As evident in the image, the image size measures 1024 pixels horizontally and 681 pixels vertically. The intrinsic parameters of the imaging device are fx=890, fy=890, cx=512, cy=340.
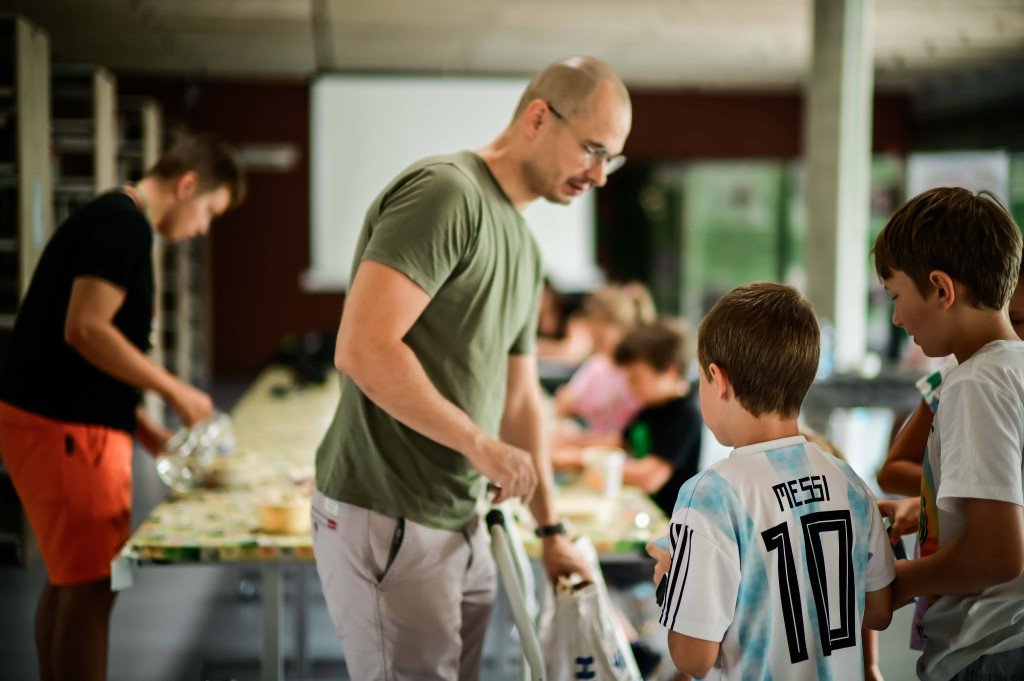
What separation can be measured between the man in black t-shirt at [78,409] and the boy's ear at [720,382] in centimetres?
137

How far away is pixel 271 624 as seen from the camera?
1.84 meters

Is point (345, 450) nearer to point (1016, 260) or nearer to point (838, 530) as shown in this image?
point (838, 530)

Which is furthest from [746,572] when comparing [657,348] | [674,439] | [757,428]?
[657,348]

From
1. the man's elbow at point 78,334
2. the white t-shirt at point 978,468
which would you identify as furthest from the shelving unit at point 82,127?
the white t-shirt at point 978,468

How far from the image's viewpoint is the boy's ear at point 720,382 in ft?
3.59

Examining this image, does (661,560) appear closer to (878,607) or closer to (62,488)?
(878,607)

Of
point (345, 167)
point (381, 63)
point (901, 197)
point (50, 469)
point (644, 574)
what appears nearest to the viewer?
point (50, 469)

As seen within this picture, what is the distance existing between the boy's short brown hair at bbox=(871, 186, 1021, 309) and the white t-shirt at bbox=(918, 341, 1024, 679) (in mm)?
74

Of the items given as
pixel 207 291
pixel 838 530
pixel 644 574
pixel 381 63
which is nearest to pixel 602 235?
pixel 381 63

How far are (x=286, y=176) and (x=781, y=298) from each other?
8.95 metres

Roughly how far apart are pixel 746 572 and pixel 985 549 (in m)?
0.28

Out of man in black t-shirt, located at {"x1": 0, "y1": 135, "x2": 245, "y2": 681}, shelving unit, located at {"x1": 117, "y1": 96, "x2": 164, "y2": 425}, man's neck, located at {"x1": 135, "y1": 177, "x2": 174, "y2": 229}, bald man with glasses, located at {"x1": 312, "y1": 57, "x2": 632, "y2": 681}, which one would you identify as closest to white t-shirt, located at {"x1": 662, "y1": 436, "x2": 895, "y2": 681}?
bald man with glasses, located at {"x1": 312, "y1": 57, "x2": 632, "y2": 681}

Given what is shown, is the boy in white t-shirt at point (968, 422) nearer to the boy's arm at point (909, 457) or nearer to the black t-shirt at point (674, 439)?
the boy's arm at point (909, 457)

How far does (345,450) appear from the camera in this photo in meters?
1.43
